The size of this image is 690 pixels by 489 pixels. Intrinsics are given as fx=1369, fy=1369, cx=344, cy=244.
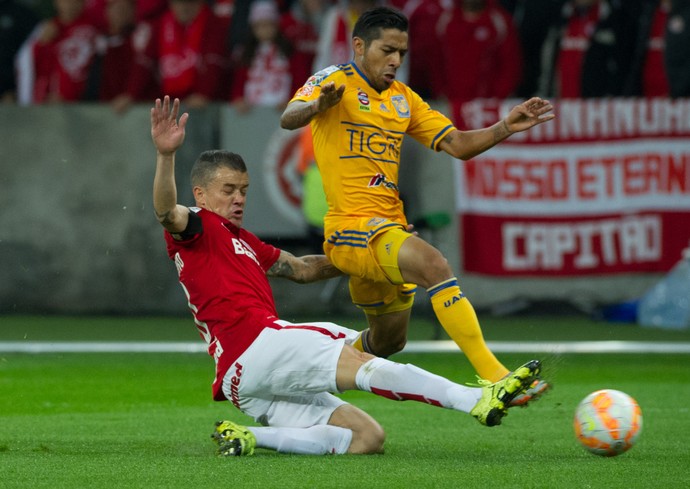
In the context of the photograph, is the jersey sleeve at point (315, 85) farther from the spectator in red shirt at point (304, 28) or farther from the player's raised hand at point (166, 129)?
the spectator in red shirt at point (304, 28)

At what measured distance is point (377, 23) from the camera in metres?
7.70

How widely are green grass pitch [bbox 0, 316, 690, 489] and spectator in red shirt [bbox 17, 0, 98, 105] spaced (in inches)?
190

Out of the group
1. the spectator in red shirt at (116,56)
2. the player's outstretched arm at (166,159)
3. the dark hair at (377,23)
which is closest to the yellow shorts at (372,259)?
the dark hair at (377,23)

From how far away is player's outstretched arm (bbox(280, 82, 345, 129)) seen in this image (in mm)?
7180

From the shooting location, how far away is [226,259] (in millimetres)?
6750

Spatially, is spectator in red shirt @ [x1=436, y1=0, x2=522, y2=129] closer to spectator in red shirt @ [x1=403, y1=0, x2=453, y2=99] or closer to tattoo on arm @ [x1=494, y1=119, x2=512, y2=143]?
spectator in red shirt @ [x1=403, y1=0, x2=453, y2=99]

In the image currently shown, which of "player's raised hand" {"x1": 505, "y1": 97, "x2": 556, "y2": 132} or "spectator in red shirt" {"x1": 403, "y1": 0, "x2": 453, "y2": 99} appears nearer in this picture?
"player's raised hand" {"x1": 505, "y1": 97, "x2": 556, "y2": 132}

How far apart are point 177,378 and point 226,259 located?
13.0ft

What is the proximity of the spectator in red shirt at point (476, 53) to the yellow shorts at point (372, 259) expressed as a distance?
6842 mm

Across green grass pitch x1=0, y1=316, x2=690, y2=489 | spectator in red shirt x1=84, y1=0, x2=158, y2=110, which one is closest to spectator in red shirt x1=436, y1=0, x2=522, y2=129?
spectator in red shirt x1=84, y1=0, x2=158, y2=110

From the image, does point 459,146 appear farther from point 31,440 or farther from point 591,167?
point 591,167

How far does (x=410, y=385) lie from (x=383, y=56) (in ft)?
7.19

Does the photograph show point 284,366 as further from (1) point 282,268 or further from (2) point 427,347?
(2) point 427,347

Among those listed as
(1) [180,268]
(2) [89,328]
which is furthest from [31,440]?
(2) [89,328]
